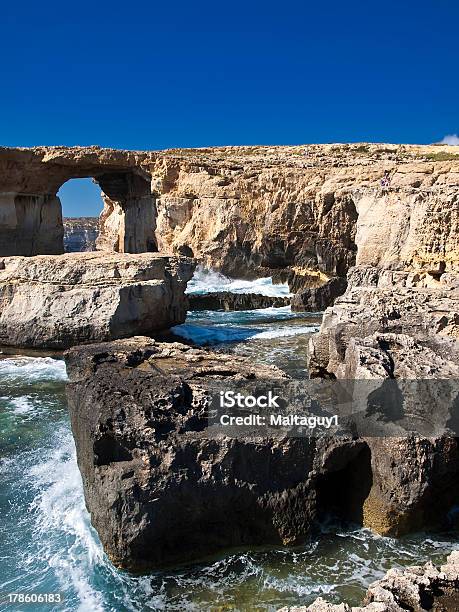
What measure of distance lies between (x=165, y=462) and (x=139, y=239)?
2815cm

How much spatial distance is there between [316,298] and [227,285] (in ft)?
26.8

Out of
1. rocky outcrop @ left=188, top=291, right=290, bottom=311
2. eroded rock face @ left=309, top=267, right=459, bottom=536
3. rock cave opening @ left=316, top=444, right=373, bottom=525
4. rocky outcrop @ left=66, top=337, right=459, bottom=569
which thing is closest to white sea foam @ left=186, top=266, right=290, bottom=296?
rocky outcrop @ left=188, top=291, right=290, bottom=311

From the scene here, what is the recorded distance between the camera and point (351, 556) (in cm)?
511

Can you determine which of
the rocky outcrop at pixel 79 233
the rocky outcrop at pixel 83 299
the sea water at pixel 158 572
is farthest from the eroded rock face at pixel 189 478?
the rocky outcrop at pixel 79 233

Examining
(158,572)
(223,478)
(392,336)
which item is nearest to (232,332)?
(392,336)

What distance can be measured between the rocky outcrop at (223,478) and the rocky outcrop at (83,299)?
722 centimetres

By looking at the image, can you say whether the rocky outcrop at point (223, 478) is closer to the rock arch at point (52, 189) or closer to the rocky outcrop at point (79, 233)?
the rock arch at point (52, 189)

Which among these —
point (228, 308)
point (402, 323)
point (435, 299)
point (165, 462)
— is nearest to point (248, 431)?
point (165, 462)

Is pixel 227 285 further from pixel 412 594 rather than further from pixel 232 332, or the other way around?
pixel 412 594

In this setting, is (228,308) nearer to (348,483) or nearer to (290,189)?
(290,189)

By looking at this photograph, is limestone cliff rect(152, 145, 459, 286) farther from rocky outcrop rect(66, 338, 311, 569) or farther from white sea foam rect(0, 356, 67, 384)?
rocky outcrop rect(66, 338, 311, 569)

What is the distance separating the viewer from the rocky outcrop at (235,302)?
22297 millimetres

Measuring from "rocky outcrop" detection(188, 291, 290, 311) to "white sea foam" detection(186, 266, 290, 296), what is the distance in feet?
7.63

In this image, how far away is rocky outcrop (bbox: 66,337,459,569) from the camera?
497cm
